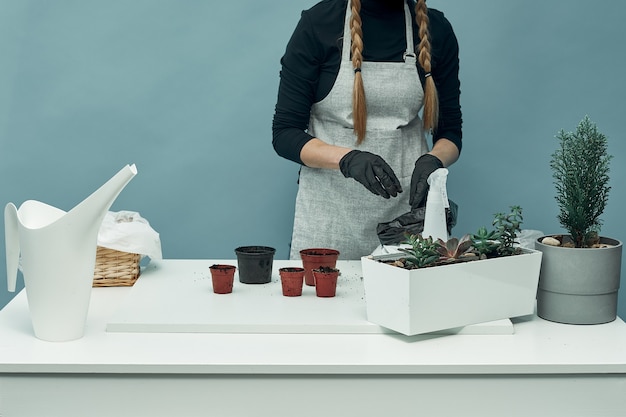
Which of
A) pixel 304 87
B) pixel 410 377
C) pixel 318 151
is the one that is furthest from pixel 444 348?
pixel 304 87

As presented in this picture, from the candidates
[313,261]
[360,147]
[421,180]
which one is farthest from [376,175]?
[360,147]

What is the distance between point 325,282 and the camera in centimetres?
167

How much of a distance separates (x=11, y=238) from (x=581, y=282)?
106cm

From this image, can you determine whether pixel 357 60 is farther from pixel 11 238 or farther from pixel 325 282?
pixel 11 238

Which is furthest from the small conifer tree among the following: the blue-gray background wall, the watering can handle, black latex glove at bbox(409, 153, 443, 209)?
the blue-gray background wall

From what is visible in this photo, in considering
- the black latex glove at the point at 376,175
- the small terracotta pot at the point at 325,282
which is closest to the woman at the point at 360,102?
the black latex glove at the point at 376,175

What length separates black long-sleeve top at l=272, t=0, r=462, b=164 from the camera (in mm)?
2244

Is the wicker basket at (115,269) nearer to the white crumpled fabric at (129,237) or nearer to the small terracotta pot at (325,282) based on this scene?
the white crumpled fabric at (129,237)

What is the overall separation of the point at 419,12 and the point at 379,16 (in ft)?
0.36

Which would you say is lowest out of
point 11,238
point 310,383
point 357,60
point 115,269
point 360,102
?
point 310,383

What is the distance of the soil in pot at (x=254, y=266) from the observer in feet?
5.81

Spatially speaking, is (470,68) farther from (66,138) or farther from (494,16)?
(66,138)

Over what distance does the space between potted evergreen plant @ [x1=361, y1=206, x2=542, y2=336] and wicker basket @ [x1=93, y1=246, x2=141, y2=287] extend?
61 cm

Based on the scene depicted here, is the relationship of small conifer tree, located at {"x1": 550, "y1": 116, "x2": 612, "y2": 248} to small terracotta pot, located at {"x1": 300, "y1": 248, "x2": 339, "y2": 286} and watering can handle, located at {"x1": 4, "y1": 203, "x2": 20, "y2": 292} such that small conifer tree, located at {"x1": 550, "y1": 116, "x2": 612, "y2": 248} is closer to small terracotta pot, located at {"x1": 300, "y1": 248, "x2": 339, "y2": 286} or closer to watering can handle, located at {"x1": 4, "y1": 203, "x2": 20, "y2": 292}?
small terracotta pot, located at {"x1": 300, "y1": 248, "x2": 339, "y2": 286}
